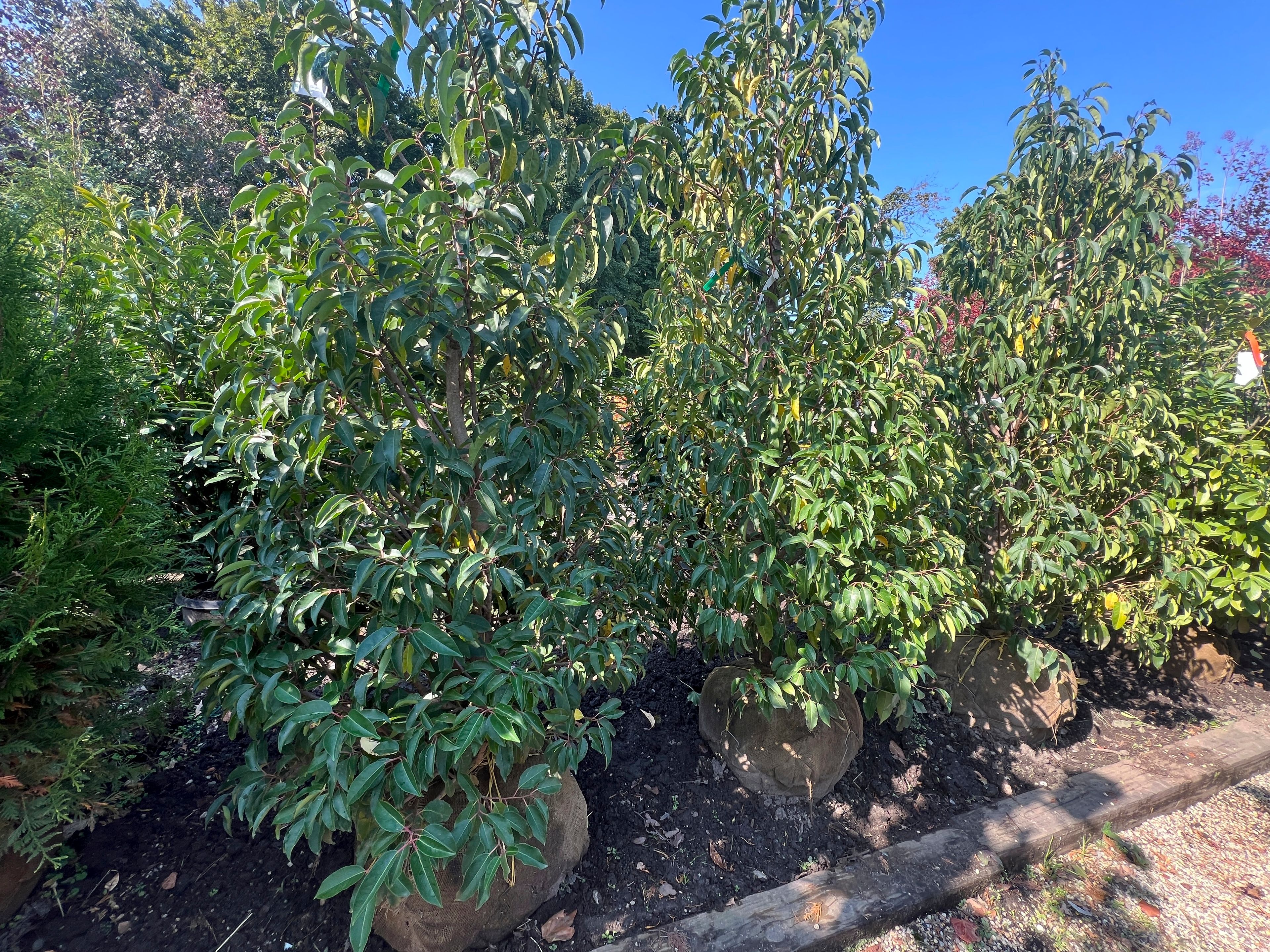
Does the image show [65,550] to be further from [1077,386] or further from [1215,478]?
[1215,478]

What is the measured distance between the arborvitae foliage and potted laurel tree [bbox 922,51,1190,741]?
2411mm

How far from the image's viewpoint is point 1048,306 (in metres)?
2.36

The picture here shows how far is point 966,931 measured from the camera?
1765 millimetres

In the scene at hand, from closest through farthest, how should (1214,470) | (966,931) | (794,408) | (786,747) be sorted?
(966,931), (794,408), (786,747), (1214,470)

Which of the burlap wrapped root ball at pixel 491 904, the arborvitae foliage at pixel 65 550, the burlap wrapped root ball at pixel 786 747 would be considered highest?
the arborvitae foliage at pixel 65 550

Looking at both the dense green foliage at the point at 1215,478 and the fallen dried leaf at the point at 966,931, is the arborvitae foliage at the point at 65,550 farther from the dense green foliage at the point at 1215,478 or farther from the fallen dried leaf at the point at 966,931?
the dense green foliage at the point at 1215,478

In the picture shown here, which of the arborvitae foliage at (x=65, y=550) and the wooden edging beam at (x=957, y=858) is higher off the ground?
the arborvitae foliage at (x=65, y=550)

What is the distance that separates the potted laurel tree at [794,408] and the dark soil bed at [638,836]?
210 millimetres

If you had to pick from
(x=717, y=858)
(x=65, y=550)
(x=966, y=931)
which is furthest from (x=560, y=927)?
(x=65, y=550)

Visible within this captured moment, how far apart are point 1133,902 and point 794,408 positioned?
2013 mm

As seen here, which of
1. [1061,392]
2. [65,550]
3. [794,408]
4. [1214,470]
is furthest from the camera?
[1214,470]

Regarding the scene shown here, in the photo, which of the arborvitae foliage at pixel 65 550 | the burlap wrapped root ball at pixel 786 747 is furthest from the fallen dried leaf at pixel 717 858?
the arborvitae foliage at pixel 65 550

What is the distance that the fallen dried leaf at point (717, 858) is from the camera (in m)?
1.87

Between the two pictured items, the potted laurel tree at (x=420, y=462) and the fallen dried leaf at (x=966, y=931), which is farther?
the fallen dried leaf at (x=966, y=931)
